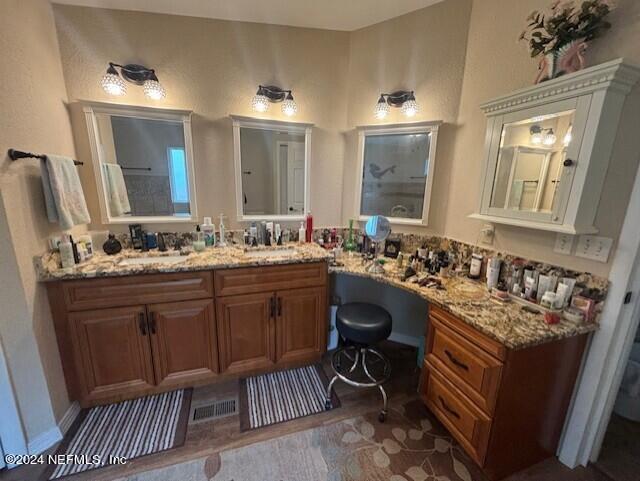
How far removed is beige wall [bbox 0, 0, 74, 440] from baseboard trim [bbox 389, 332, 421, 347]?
8.44 feet

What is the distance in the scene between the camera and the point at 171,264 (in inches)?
69.7

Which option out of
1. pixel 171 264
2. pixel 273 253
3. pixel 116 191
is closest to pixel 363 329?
pixel 273 253

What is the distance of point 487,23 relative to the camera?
1818 millimetres

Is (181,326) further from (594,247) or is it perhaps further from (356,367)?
(594,247)

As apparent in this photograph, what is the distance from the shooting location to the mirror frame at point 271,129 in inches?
89.0

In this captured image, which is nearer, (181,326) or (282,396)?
(181,326)

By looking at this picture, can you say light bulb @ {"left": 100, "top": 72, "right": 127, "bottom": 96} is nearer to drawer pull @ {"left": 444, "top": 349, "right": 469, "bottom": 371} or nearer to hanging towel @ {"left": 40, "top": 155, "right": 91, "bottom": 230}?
hanging towel @ {"left": 40, "top": 155, "right": 91, "bottom": 230}

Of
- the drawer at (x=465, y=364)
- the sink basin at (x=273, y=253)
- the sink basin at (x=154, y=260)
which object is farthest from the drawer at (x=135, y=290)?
the drawer at (x=465, y=364)

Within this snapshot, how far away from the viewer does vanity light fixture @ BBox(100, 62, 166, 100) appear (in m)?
1.89

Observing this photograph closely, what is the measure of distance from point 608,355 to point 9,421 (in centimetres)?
317

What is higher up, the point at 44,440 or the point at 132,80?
the point at 132,80

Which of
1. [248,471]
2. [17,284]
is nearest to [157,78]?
[17,284]

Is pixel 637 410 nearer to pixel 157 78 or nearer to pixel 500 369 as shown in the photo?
pixel 500 369

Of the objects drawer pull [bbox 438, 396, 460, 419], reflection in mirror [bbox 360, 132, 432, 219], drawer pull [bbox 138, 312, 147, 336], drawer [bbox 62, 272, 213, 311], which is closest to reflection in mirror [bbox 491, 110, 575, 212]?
reflection in mirror [bbox 360, 132, 432, 219]
